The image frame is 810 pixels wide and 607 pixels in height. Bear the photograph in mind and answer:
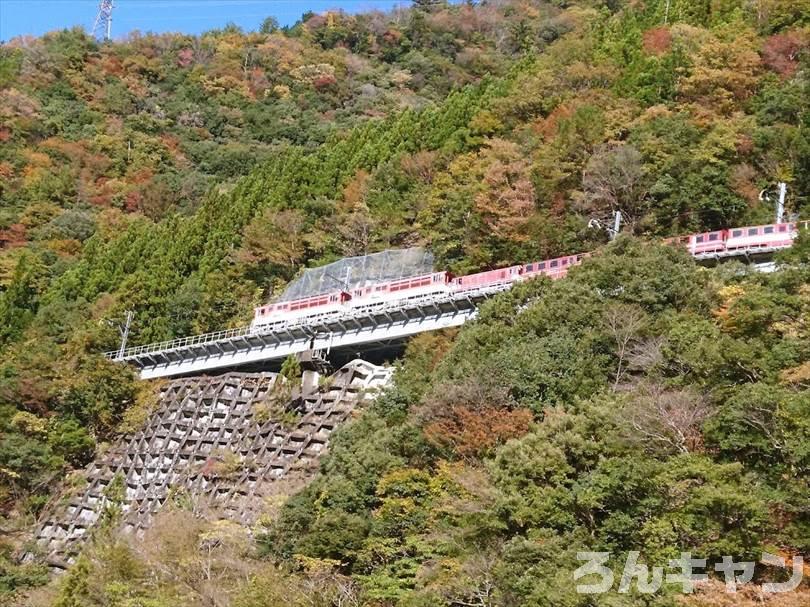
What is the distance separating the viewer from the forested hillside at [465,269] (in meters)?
20.0

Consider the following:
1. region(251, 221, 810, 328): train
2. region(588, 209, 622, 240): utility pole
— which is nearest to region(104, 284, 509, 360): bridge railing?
region(251, 221, 810, 328): train

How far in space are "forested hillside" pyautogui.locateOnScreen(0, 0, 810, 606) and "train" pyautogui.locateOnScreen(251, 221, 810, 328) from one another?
2.42 meters

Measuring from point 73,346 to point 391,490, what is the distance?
94.6 feet

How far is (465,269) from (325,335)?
6.96m

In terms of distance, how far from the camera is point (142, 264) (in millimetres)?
55000

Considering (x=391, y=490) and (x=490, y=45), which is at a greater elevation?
(x=490, y=45)

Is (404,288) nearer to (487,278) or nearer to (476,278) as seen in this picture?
(476,278)

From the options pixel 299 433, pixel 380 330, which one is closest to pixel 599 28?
pixel 380 330

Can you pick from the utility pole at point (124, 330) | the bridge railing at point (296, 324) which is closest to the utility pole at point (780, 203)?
the bridge railing at point (296, 324)

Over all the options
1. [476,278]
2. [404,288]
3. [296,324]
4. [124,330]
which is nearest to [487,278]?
[476,278]

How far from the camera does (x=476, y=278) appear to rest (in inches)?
1558

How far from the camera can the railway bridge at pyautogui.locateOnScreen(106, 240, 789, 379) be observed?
38.1m

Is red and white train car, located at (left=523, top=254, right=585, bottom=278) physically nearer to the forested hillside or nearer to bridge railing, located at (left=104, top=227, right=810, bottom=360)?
bridge railing, located at (left=104, top=227, right=810, bottom=360)

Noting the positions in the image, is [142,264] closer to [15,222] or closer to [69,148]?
[15,222]
